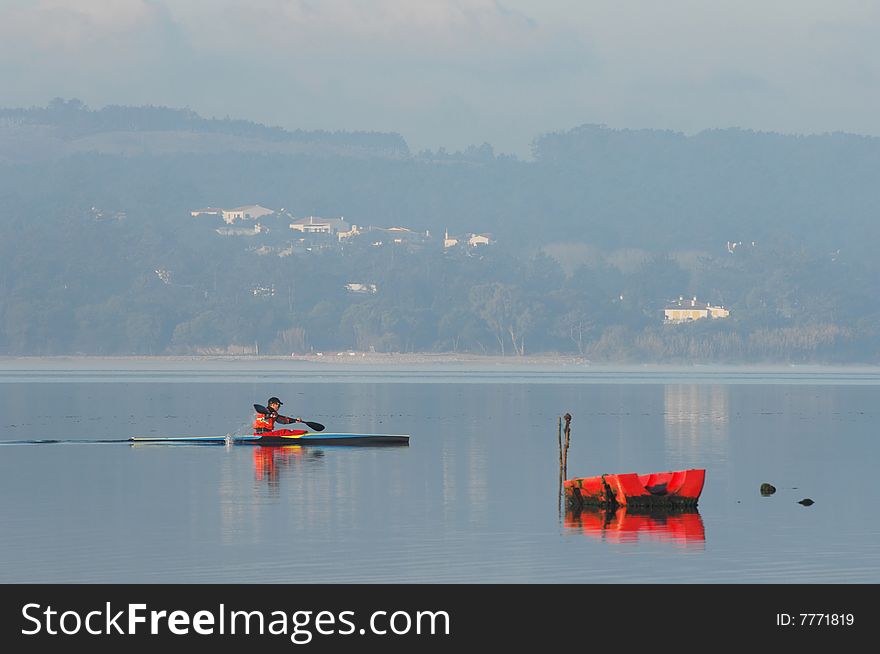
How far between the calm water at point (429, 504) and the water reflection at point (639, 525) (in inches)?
4.8

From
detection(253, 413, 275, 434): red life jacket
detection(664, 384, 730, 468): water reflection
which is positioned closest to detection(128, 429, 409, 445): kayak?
detection(253, 413, 275, 434): red life jacket

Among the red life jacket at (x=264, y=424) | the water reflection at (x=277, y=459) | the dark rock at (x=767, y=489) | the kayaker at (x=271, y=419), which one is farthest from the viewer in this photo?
the red life jacket at (x=264, y=424)

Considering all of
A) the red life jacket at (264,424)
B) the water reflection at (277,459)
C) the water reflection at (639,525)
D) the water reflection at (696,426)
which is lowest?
the water reflection at (639,525)

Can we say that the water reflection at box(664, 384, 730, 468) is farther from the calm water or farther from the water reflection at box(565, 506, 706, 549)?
the water reflection at box(565, 506, 706, 549)

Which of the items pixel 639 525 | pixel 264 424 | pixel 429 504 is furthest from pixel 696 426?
pixel 639 525

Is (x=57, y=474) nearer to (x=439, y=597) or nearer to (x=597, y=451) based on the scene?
(x=597, y=451)

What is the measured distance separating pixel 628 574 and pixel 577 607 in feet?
13.2

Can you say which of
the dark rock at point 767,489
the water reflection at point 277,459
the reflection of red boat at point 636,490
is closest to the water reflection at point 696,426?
the dark rock at point 767,489

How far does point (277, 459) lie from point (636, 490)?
2248 cm

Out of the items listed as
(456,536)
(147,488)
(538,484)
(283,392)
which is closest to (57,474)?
(147,488)

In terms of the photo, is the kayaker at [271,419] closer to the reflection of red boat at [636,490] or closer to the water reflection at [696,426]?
the water reflection at [696,426]

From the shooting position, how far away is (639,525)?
45719mm

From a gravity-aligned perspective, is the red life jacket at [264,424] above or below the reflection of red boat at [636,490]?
above

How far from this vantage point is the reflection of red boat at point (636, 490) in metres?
48.8
